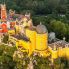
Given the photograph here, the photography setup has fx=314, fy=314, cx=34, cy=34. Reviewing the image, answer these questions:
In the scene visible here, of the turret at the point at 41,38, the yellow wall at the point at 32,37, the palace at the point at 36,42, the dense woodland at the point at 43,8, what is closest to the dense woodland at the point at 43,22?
the dense woodland at the point at 43,8

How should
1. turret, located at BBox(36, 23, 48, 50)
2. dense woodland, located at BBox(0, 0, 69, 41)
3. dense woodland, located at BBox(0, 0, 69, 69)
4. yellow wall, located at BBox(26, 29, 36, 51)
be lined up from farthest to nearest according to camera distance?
dense woodland, located at BBox(0, 0, 69, 41), yellow wall, located at BBox(26, 29, 36, 51), dense woodland, located at BBox(0, 0, 69, 69), turret, located at BBox(36, 23, 48, 50)

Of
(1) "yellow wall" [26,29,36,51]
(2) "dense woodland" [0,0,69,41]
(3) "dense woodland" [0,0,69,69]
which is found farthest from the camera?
(2) "dense woodland" [0,0,69,41]

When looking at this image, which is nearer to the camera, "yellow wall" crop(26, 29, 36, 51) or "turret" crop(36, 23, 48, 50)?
"turret" crop(36, 23, 48, 50)

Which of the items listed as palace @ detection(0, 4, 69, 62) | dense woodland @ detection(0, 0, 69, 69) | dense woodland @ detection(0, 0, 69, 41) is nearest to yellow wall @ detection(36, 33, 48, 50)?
palace @ detection(0, 4, 69, 62)

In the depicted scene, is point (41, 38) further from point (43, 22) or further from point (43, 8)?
point (43, 8)

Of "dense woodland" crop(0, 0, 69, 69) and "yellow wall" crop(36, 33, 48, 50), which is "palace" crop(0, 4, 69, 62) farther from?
"dense woodland" crop(0, 0, 69, 69)

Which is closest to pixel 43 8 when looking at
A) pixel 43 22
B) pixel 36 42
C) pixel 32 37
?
pixel 43 22

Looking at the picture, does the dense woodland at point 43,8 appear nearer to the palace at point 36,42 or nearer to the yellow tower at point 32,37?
the palace at point 36,42

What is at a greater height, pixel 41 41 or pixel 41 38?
pixel 41 38

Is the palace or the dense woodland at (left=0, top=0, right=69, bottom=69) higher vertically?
the palace

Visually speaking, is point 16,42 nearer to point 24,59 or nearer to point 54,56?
point 24,59

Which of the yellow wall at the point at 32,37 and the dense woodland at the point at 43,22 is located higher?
the yellow wall at the point at 32,37
